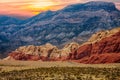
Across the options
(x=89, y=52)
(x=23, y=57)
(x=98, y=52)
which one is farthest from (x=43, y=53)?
(x=98, y=52)

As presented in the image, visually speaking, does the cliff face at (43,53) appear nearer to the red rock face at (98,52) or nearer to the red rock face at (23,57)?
the red rock face at (23,57)

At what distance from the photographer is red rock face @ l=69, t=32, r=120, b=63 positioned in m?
91.1

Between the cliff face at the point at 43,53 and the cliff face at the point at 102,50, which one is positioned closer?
the cliff face at the point at 102,50

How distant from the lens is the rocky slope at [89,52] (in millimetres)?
93562

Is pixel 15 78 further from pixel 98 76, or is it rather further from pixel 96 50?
pixel 96 50

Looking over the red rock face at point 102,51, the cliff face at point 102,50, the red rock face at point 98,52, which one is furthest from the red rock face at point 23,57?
the red rock face at point 102,51

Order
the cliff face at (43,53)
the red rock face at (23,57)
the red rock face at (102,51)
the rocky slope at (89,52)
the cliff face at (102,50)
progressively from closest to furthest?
1. the red rock face at (102,51)
2. the cliff face at (102,50)
3. the rocky slope at (89,52)
4. the cliff face at (43,53)
5. the red rock face at (23,57)

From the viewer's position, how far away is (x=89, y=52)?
340ft

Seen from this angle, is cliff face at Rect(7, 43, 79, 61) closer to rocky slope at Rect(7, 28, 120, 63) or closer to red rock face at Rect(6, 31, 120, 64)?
rocky slope at Rect(7, 28, 120, 63)

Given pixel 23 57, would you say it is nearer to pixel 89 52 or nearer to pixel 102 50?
pixel 89 52

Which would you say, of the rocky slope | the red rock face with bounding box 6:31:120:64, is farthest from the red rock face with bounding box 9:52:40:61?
the red rock face with bounding box 6:31:120:64

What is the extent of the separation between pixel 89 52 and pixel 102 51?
598 cm

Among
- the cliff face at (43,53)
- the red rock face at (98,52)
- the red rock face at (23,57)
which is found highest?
the red rock face at (98,52)

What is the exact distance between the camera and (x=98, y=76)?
51219 mm
